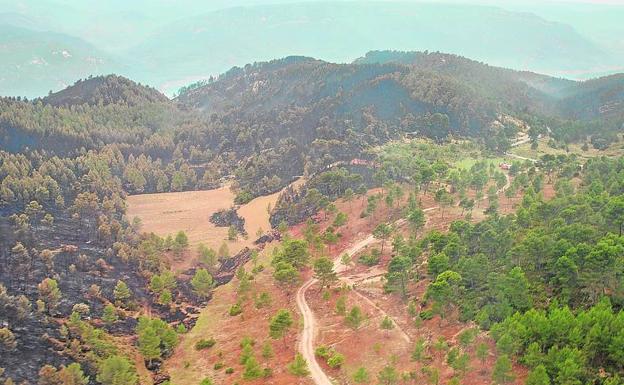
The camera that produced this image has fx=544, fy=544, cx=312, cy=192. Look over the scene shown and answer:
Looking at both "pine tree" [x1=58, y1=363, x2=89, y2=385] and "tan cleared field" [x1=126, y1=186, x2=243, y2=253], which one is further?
"tan cleared field" [x1=126, y1=186, x2=243, y2=253]

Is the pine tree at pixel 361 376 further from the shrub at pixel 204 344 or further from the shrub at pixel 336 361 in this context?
the shrub at pixel 204 344

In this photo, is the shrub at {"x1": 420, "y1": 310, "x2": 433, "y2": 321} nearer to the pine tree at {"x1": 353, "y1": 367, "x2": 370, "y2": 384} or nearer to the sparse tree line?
the sparse tree line

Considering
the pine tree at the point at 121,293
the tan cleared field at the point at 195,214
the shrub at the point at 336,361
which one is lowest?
the shrub at the point at 336,361

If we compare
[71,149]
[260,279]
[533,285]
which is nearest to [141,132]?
[71,149]

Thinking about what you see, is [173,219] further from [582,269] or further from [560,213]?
[582,269]

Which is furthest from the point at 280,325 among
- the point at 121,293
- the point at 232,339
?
the point at 121,293

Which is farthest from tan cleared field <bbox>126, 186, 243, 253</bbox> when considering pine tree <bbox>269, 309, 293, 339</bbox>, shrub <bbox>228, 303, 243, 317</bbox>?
pine tree <bbox>269, 309, 293, 339</bbox>

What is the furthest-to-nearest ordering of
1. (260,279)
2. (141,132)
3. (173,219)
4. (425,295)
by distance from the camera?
(141,132), (173,219), (260,279), (425,295)

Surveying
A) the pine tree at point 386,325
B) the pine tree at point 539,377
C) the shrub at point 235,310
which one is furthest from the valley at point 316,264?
the shrub at point 235,310

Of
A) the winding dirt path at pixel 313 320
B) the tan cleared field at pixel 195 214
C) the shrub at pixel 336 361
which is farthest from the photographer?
the tan cleared field at pixel 195 214

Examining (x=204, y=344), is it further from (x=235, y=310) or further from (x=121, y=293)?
(x=121, y=293)

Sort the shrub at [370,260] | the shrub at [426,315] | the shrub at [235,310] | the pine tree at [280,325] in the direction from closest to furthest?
the shrub at [426,315]
the pine tree at [280,325]
the shrub at [235,310]
the shrub at [370,260]
